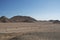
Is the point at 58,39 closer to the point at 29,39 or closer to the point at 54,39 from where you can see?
the point at 54,39

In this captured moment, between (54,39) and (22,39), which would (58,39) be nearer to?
(54,39)

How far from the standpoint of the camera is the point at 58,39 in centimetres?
2080

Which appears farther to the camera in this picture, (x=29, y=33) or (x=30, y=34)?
(x=29, y=33)

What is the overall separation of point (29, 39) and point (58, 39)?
501 centimetres

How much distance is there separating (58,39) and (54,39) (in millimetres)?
656

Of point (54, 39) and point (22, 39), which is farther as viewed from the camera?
point (54, 39)

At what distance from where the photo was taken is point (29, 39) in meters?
18.8

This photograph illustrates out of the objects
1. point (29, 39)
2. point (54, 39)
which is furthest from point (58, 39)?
point (29, 39)

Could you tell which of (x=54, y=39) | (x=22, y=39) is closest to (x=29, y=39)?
(x=22, y=39)

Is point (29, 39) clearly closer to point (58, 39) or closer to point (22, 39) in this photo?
point (22, 39)

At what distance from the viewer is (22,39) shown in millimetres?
19078

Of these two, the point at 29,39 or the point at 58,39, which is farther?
the point at 58,39

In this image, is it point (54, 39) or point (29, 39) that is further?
point (54, 39)

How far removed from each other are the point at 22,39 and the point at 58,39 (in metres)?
5.89
